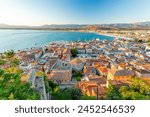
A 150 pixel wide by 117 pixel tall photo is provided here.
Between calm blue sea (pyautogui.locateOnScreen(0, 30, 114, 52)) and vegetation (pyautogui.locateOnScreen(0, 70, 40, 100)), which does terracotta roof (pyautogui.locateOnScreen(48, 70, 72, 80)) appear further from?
calm blue sea (pyautogui.locateOnScreen(0, 30, 114, 52))

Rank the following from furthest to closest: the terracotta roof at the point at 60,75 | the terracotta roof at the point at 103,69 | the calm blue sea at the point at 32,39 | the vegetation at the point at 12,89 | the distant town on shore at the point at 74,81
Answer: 1. the calm blue sea at the point at 32,39
2. the terracotta roof at the point at 103,69
3. the terracotta roof at the point at 60,75
4. the distant town on shore at the point at 74,81
5. the vegetation at the point at 12,89

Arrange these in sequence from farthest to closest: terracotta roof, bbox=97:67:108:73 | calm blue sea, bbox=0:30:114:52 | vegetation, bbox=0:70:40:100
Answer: calm blue sea, bbox=0:30:114:52
terracotta roof, bbox=97:67:108:73
vegetation, bbox=0:70:40:100

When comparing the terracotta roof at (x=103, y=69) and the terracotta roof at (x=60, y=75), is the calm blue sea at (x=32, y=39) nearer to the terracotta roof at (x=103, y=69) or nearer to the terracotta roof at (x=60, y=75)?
the terracotta roof at (x=103, y=69)

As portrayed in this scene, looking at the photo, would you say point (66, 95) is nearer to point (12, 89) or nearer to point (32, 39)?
point (12, 89)

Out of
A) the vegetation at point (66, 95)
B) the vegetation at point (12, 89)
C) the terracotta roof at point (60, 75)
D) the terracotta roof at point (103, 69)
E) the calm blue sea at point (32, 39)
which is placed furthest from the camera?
the calm blue sea at point (32, 39)

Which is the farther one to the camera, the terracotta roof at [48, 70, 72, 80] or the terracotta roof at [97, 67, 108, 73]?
the terracotta roof at [97, 67, 108, 73]

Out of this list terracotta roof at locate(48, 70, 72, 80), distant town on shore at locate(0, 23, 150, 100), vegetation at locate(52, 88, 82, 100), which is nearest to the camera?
distant town on shore at locate(0, 23, 150, 100)

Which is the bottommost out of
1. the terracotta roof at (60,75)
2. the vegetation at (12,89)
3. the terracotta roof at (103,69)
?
the terracotta roof at (103,69)

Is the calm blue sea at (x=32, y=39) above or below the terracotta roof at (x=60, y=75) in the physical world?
below

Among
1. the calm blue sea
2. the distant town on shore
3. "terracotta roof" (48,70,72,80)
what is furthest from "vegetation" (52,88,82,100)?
the calm blue sea

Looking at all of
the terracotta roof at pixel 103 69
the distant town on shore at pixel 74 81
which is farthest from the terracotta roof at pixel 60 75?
the terracotta roof at pixel 103 69
